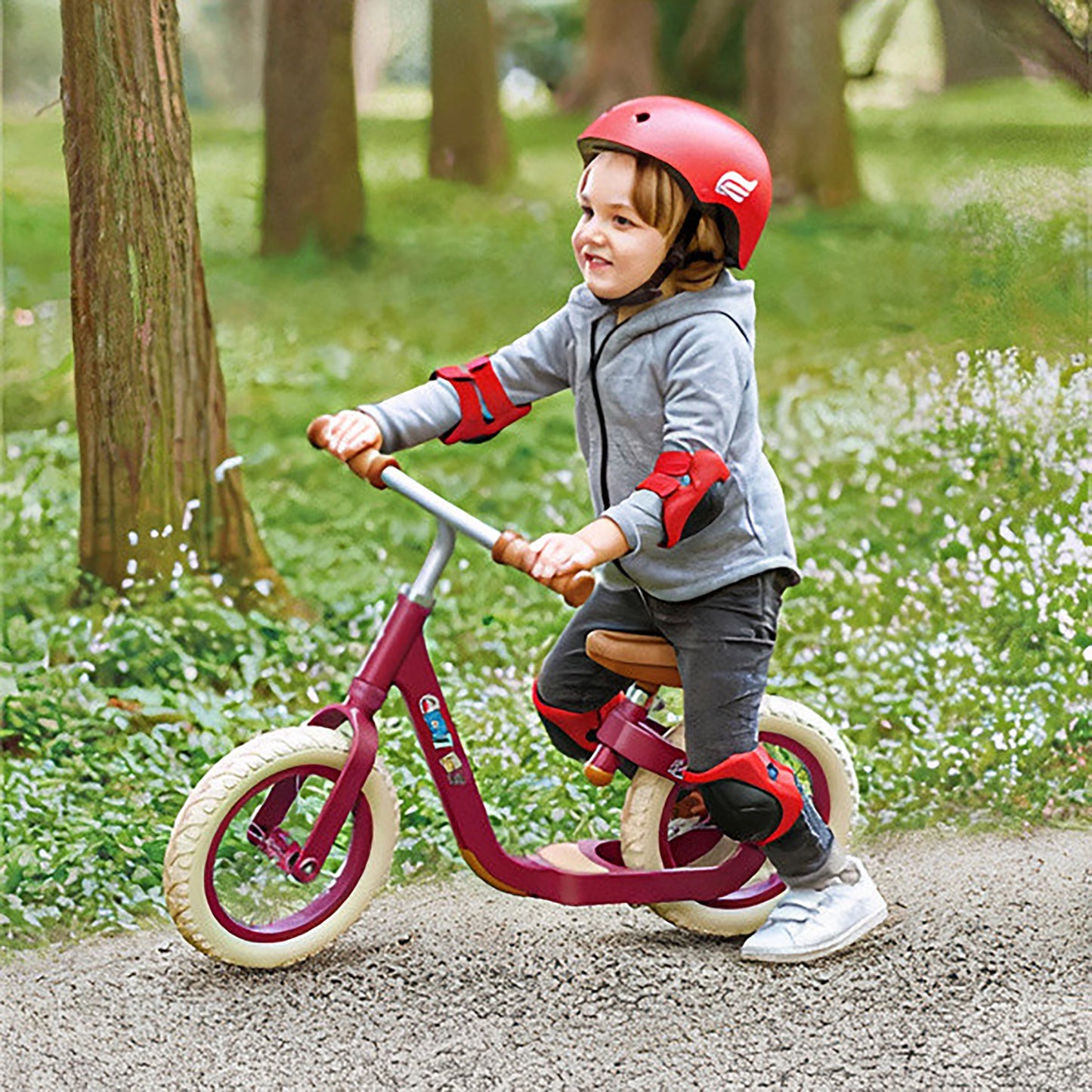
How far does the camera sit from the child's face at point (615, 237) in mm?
3232

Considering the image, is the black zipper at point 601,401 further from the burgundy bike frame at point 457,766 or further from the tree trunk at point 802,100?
the tree trunk at point 802,100

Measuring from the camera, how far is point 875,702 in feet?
16.6

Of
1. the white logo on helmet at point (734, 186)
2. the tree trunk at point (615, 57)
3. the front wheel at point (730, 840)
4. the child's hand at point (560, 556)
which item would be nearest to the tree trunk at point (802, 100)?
the tree trunk at point (615, 57)

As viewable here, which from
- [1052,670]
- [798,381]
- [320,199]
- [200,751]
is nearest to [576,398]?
[200,751]

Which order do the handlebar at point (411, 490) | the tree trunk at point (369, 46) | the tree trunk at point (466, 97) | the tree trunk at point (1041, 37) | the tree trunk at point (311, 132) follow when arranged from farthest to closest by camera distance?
1. the tree trunk at point (466, 97)
2. the tree trunk at point (369, 46)
3. the tree trunk at point (311, 132)
4. the tree trunk at point (1041, 37)
5. the handlebar at point (411, 490)

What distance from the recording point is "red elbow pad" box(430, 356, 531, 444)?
3.40 m

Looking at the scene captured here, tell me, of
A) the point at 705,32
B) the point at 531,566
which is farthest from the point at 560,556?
the point at 705,32

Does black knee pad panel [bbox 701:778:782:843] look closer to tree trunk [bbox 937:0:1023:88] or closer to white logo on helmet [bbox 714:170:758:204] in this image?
white logo on helmet [bbox 714:170:758:204]

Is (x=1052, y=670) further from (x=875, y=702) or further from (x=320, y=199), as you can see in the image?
(x=320, y=199)

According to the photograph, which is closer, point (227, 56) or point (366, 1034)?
point (366, 1034)

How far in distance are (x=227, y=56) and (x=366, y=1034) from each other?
586cm

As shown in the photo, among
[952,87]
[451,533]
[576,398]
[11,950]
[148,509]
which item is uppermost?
[952,87]

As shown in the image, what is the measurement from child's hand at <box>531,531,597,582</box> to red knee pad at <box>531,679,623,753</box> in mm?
726

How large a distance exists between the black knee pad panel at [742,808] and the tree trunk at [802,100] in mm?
5174
